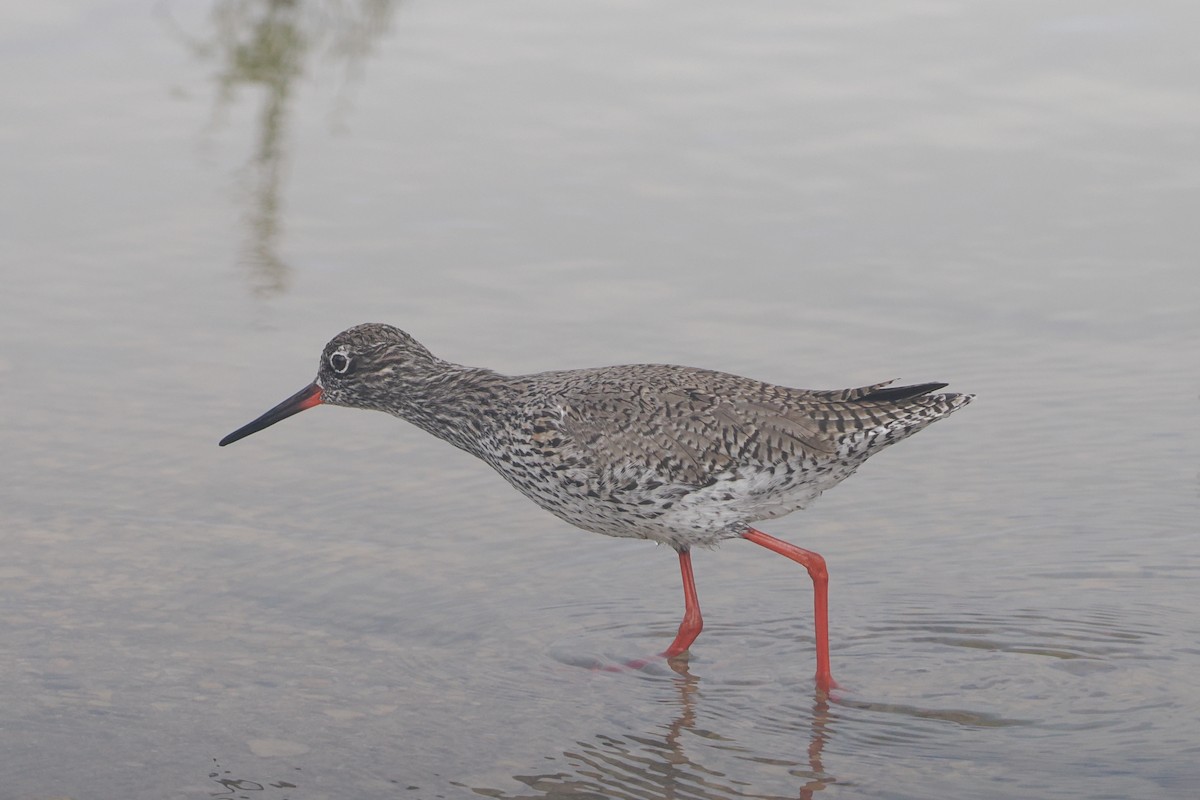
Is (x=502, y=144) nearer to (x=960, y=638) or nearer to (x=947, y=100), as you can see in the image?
(x=947, y=100)

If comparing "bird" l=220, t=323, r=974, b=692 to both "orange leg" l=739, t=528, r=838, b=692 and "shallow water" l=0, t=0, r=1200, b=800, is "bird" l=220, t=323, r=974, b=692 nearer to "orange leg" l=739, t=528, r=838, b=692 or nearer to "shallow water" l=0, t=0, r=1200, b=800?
"orange leg" l=739, t=528, r=838, b=692

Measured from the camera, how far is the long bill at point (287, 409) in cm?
880

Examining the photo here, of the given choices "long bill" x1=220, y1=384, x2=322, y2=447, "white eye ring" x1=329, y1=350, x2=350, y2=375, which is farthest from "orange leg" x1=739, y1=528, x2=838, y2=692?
"long bill" x1=220, y1=384, x2=322, y2=447

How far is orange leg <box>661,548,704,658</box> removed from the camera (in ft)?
25.6

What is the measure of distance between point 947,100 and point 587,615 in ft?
24.2

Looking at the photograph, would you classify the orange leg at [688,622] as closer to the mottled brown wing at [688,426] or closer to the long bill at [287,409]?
the mottled brown wing at [688,426]

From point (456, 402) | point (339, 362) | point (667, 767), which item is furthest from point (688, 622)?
point (339, 362)

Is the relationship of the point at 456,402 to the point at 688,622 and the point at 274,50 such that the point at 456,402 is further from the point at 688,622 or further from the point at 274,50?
the point at 274,50

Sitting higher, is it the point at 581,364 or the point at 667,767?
the point at 581,364

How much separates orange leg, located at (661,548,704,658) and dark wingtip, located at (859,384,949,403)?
1039 mm

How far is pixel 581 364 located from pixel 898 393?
2.78 meters

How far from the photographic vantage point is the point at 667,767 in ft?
22.1

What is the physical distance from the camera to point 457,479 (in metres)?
9.40

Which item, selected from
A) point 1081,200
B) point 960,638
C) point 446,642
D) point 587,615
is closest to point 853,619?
point 960,638
